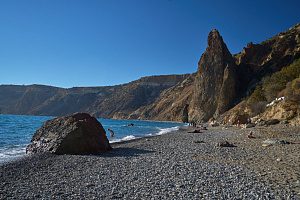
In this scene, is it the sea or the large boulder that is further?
the sea

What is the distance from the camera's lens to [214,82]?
59.1 m

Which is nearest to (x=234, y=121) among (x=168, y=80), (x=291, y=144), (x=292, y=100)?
(x=292, y=100)

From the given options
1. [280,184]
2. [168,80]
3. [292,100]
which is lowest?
Result: [280,184]

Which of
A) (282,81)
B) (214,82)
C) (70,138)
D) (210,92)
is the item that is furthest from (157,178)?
(214,82)

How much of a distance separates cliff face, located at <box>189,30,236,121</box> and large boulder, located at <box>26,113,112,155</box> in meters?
48.5

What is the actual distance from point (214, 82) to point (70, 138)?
55.2 meters

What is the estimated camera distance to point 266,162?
22.1 ft

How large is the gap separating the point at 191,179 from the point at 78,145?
6.33 meters

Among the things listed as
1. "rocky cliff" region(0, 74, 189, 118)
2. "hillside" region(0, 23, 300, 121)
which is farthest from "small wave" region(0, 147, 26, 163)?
"rocky cliff" region(0, 74, 189, 118)

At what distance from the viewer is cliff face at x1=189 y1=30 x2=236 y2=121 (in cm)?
5400

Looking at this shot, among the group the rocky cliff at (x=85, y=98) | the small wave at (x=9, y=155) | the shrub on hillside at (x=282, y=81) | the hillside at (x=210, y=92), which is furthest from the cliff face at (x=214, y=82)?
the rocky cliff at (x=85, y=98)

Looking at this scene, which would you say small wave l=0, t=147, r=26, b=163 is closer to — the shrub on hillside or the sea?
the sea

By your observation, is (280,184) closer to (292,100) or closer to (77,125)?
(77,125)

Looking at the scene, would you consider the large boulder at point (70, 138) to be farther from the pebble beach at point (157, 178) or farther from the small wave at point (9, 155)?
the pebble beach at point (157, 178)
